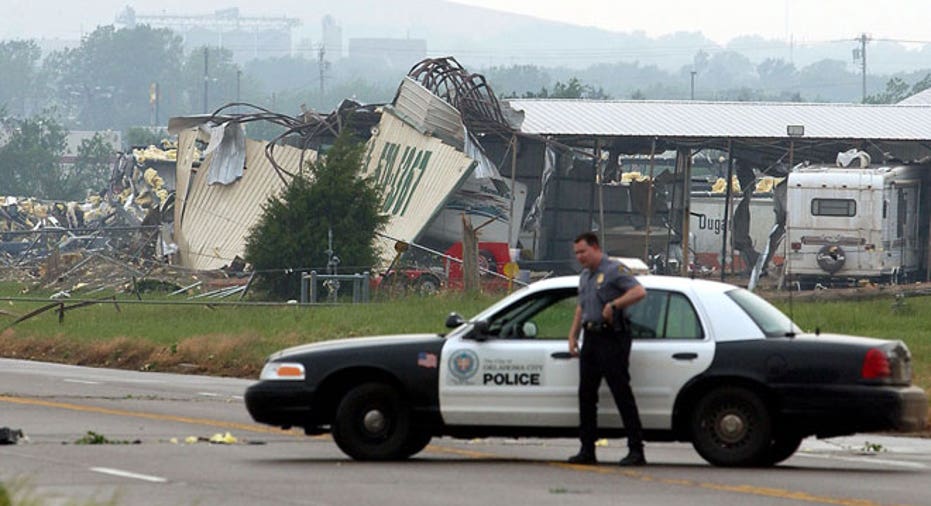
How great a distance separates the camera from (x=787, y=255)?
46.7m

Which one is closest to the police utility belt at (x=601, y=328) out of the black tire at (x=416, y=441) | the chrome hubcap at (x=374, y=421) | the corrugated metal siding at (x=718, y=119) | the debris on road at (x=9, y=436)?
the black tire at (x=416, y=441)

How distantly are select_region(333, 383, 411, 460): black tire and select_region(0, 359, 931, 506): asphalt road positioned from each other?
19 centimetres

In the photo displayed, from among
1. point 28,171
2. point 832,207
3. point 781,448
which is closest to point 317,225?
point 832,207

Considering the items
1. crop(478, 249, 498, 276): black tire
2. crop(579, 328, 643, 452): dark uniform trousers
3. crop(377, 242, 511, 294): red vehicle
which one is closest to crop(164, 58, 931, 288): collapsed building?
crop(377, 242, 511, 294): red vehicle

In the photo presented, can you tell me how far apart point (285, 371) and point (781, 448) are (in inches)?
149

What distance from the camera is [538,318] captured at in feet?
50.2

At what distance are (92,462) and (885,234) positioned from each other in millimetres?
34367

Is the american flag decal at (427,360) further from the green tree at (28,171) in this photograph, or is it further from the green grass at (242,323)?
the green tree at (28,171)

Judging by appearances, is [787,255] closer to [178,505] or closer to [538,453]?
[538,453]

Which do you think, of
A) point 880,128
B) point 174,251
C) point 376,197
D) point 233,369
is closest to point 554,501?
point 233,369

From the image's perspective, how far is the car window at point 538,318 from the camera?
15.2 m

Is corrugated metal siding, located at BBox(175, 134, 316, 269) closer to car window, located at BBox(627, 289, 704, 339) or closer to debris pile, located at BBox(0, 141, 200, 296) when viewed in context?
debris pile, located at BBox(0, 141, 200, 296)

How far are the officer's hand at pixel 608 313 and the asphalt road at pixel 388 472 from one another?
3.62 ft

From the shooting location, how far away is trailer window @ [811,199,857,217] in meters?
46.4
